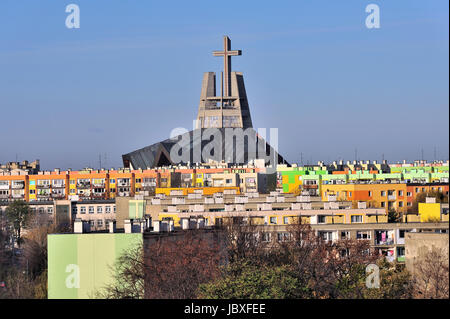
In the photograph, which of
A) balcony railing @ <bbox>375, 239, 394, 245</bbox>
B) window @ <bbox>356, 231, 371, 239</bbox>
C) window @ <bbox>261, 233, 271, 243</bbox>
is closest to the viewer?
window @ <bbox>261, 233, 271, 243</bbox>

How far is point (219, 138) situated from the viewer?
456 feet

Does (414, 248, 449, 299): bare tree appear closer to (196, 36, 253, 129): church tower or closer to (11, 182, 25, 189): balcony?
(11, 182, 25, 189): balcony

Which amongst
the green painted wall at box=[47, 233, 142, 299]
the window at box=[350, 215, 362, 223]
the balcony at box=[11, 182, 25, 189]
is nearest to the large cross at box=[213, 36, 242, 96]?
the balcony at box=[11, 182, 25, 189]

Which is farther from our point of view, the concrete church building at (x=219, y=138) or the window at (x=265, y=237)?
the concrete church building at (x=219, y=138)

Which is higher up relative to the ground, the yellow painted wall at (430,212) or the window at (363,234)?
the yellow painted wall at (430,212)

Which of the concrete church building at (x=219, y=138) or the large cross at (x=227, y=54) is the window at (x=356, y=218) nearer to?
the concrete church building at (x=219, y=138)

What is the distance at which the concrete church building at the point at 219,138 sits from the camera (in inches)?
5226

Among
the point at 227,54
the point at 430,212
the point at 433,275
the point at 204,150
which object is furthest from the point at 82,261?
the point at 227,54

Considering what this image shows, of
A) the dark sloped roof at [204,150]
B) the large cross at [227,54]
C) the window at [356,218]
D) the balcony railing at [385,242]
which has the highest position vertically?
the large cross at [227,54]

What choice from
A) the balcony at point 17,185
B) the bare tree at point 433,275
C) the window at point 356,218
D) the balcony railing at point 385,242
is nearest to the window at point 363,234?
the balcony railing at point 385,242

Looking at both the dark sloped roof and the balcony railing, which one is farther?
the dark sloped roof

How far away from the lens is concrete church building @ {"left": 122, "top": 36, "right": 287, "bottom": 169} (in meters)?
133
